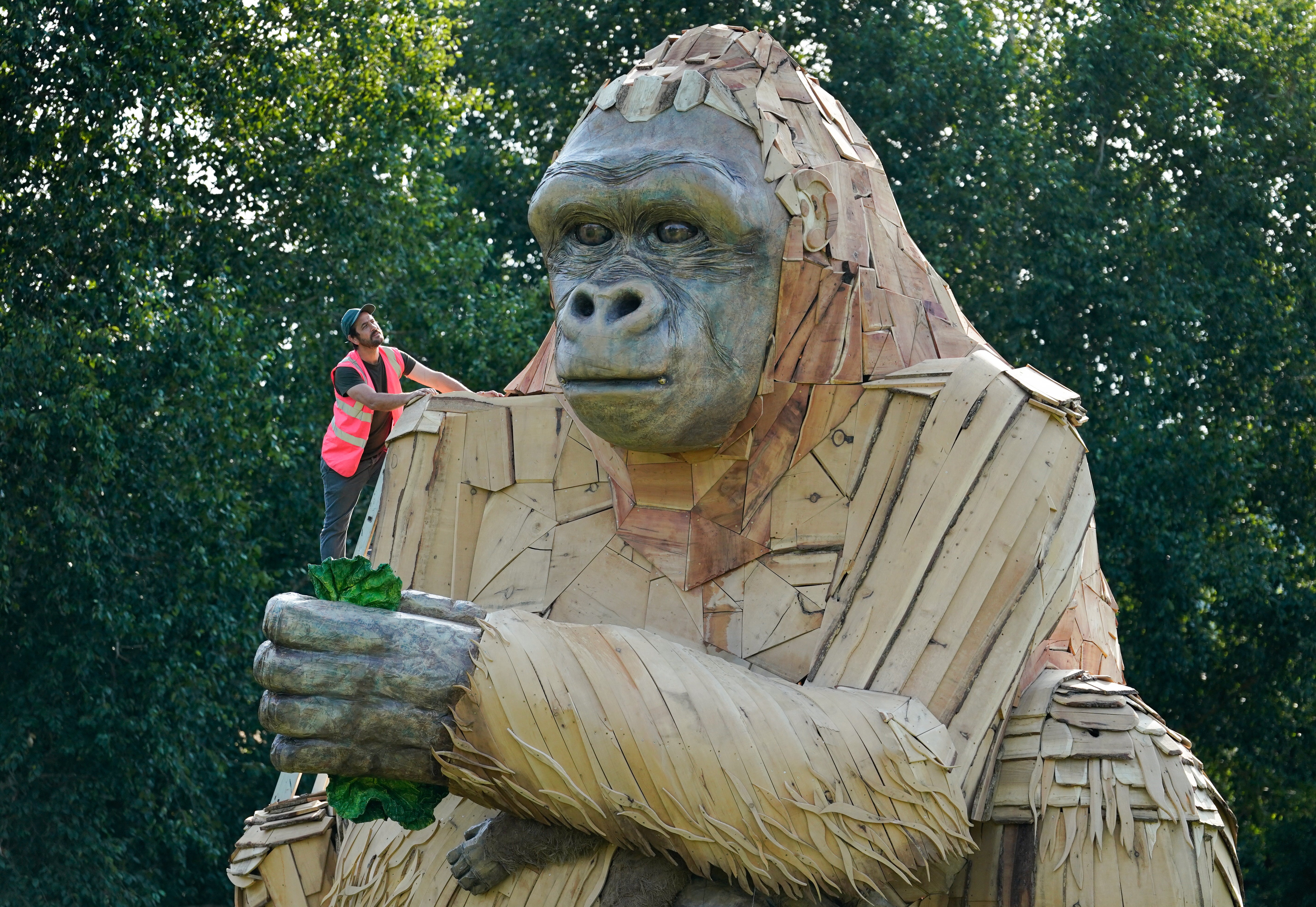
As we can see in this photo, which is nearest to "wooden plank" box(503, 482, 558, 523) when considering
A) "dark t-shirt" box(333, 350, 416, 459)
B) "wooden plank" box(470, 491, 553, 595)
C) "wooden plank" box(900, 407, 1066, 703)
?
"wooden plank" box(470, 491, 553, 595)

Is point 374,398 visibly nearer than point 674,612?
No

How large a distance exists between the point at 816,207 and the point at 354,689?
163cm

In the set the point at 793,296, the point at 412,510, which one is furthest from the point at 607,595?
the point at 793,296

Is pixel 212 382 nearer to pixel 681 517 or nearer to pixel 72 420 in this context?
pixel 72 420

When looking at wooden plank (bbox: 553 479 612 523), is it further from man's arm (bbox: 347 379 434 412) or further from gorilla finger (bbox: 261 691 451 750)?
man's arm (bbox: 347 379 434 412)

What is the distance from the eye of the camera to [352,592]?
12.0 feet

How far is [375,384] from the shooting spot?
709 cm

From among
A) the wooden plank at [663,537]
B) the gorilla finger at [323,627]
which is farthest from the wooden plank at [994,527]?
the gorilla finger at [323,627]

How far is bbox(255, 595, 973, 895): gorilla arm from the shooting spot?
3.57 m

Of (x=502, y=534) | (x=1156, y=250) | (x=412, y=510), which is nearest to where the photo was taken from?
(x=502, y=534)

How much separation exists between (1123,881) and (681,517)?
1.37m

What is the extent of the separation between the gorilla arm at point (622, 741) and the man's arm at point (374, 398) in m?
2.71

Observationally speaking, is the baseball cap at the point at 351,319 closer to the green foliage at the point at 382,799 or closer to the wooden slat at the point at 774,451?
the wooden slat at the point at 774,451

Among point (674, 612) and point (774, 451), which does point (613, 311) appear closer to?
point (774, 451)
